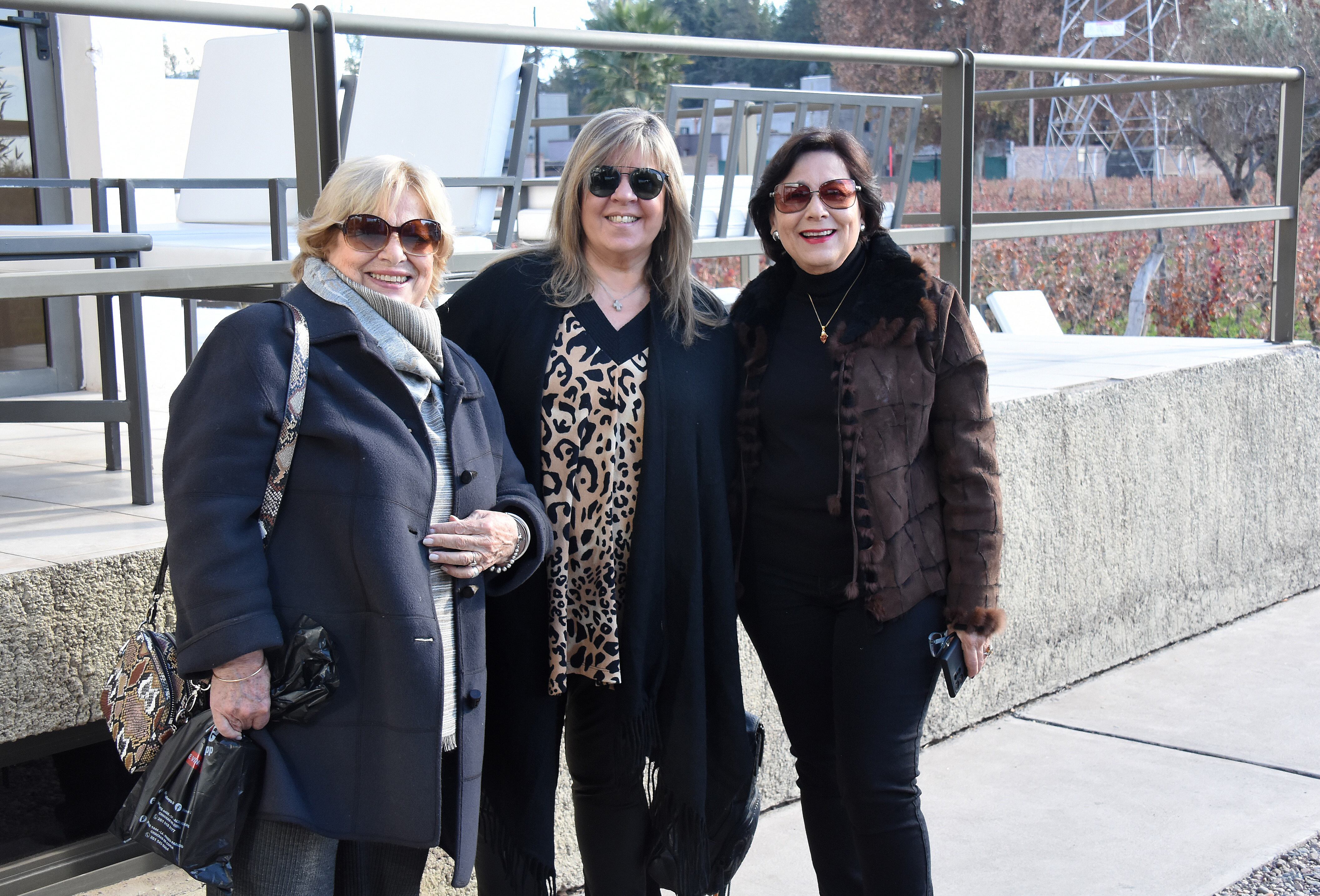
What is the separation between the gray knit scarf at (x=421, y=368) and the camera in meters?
2.26

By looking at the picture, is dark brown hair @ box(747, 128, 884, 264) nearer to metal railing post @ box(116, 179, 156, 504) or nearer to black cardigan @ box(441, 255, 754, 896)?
black cardigan @ box(441, 255, 754, 896)

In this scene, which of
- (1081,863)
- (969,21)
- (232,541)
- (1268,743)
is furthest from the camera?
(969,21)

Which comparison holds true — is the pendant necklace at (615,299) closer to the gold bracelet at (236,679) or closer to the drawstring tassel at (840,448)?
the drawstring tassel at (840,448)

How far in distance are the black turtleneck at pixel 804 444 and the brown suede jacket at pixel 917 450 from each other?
0.12ft

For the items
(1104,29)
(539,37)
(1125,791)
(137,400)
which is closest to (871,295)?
(539,37)

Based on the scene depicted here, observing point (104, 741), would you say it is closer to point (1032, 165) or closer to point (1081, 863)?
point (1081, 863)

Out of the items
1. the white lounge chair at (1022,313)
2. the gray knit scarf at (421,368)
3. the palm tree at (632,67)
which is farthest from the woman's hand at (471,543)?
the palm tree at (632,67)

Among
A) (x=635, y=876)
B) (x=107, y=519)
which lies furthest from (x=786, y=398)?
(x=107, y=519)

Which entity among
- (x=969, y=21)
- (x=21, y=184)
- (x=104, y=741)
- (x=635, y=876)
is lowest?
(x=635, y=876)

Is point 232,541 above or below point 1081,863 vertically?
above

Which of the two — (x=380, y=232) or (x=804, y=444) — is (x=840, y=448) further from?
(x=380, y=232)

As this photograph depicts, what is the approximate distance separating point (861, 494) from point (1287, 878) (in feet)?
5.95

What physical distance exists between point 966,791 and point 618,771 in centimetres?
181

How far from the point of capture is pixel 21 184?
3895 millimetres
